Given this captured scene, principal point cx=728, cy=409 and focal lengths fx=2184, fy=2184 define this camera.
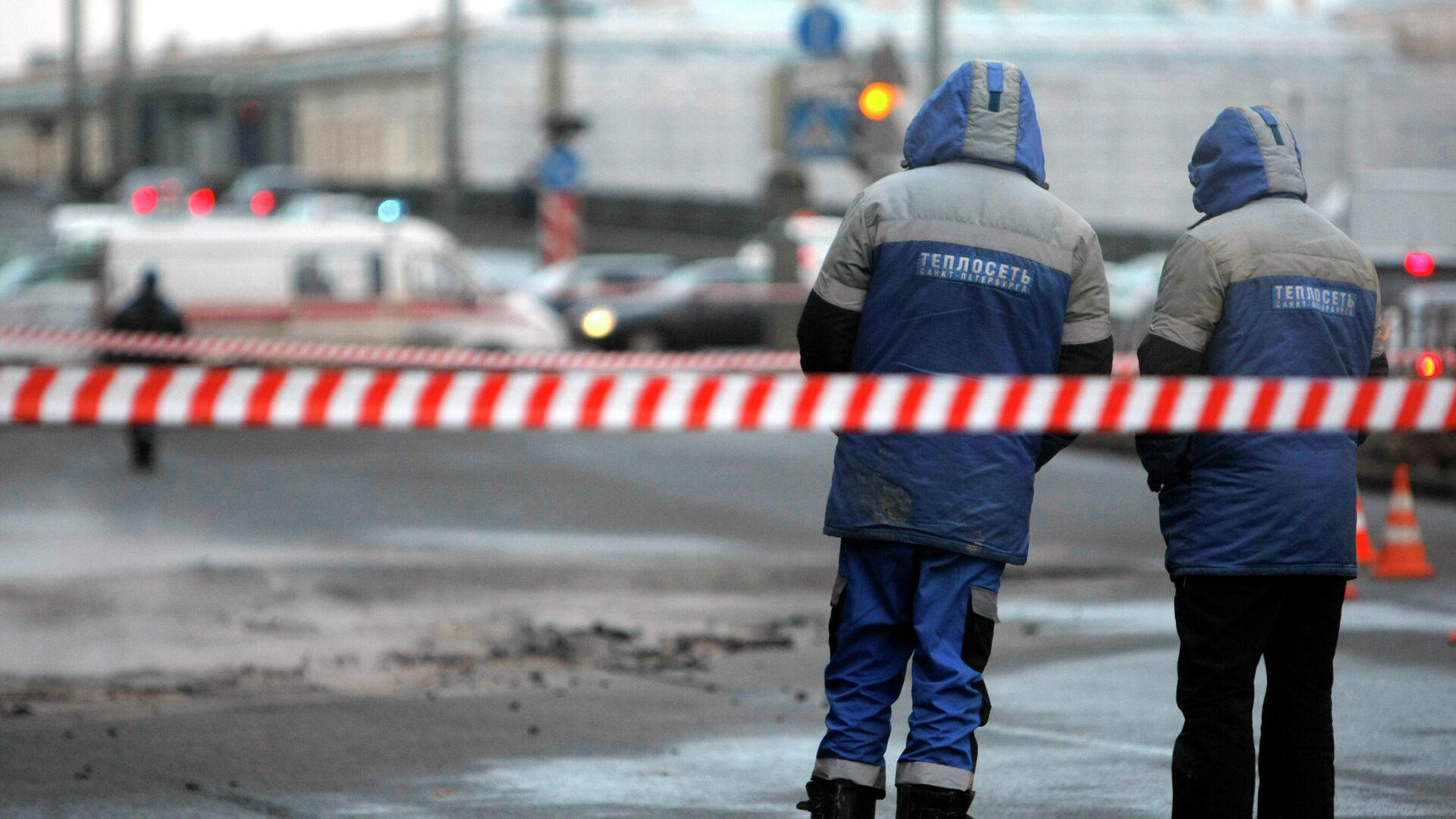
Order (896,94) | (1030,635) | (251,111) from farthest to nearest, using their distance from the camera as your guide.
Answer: (251,111), (896,94), (1030,635)

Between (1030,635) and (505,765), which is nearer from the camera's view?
(505,765)

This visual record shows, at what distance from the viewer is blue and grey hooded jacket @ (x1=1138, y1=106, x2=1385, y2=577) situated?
4695 mm

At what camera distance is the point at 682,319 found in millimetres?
28203

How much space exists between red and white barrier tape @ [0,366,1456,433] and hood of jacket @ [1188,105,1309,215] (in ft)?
1.43

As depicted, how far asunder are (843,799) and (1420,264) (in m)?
12.7

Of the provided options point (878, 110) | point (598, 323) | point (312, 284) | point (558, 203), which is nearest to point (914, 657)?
point (878, 110)

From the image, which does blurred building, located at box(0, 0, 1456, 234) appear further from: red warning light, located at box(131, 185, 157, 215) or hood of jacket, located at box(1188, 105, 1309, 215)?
hood of jacket, located at box(1188, 105, 1309, 215)

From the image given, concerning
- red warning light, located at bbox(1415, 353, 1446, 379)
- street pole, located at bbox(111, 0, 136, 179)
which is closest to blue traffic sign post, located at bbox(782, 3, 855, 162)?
red warning light, located at bbox(1415, 353, 1446, 379)

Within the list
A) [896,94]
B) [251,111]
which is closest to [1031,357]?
[896,94]

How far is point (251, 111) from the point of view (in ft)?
171

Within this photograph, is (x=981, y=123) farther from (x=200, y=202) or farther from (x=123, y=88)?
(x=123, y=88)

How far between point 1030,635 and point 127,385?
12.1 feet

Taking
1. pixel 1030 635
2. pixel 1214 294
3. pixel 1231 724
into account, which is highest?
pixel 1214 294

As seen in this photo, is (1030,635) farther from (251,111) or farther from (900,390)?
(251,111)
